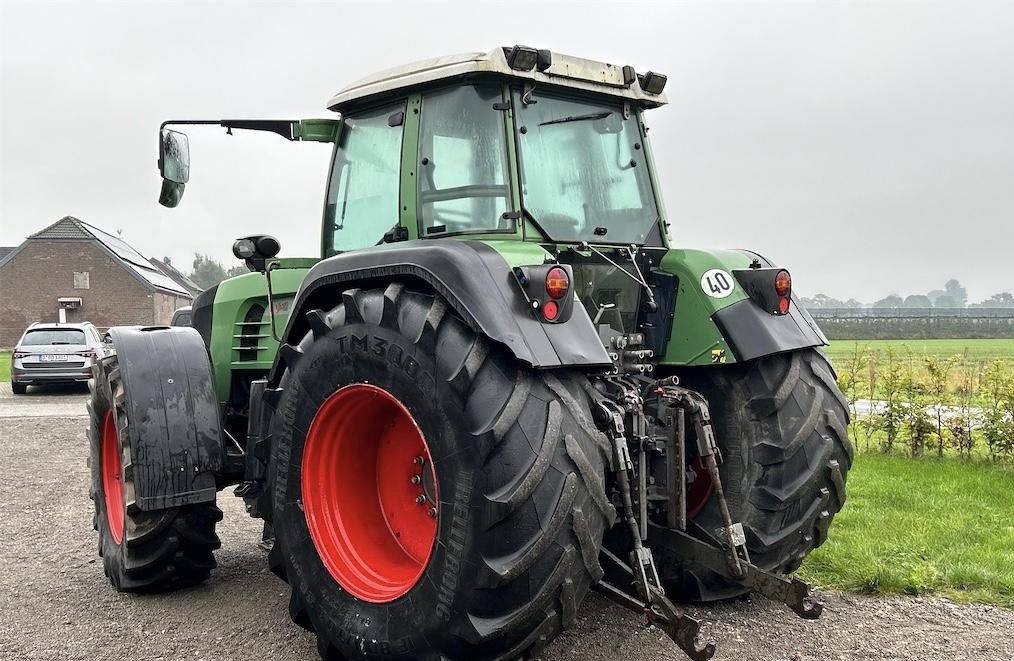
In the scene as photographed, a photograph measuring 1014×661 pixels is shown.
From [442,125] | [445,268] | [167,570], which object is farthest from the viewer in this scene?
[167,570]

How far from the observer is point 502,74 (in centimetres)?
398

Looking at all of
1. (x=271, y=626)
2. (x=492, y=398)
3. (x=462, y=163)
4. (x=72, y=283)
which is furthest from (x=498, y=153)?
(x=72, y=283)

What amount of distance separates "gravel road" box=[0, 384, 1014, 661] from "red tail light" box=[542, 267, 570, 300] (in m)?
1.60

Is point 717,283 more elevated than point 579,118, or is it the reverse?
point 579,118

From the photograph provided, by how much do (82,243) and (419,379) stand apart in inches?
2068

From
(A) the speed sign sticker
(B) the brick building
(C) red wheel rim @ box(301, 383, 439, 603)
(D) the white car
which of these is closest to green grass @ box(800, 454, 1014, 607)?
(A) the speed sign sticker

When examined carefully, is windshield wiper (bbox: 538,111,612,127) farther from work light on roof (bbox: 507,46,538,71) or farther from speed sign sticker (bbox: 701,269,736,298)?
speed sign sticker (bbox: 701,269,736,298)

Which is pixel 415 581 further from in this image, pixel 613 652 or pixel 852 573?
pixel 852 573

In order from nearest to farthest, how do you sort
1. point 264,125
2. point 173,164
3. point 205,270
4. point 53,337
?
point 173,164, point 264,125, point 53,337, point 205,270

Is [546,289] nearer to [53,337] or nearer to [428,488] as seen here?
[428,488]

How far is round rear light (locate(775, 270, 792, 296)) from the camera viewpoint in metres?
4.12

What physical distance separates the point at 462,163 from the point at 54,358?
18604mm

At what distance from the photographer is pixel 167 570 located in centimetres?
487

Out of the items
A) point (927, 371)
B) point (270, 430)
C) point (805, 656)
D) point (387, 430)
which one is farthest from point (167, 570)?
point (927, 371)
